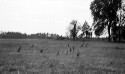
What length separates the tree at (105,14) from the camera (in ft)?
222

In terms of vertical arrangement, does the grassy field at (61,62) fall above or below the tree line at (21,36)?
below

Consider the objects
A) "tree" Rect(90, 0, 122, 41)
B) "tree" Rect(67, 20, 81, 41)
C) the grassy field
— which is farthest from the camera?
"tree" Rect(67, 20, 81, 41)

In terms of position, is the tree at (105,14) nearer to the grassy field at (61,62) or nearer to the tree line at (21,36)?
the tree line at (21,36)

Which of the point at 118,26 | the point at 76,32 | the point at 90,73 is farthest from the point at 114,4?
the point at 90,73

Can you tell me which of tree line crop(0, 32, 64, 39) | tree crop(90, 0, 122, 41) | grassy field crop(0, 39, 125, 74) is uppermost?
tree crop(90, 0, 122, 41)

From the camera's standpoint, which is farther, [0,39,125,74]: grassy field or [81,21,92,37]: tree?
[81,21,92,37]: tree

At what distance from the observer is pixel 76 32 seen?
97938mm

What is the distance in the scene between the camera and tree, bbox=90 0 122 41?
67750mm

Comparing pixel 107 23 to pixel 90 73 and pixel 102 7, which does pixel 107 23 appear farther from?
pixel 90 73

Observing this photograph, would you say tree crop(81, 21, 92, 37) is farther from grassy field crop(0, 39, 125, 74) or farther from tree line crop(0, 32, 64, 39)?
grassy field crop(0, 39, 125, 74)

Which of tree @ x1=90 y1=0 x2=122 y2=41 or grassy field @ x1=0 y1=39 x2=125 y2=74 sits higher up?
tree @ x1=90 y1=0 x2=122 y2=41

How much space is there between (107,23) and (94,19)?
481 cm

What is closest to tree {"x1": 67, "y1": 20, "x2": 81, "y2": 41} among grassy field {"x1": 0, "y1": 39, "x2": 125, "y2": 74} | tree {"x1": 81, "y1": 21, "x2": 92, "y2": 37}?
tree {"x1": 81, "y1": 21, "x2": 92, "y2": 37}

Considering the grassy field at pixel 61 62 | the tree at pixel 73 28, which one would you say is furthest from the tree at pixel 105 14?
the grassy field at pixel 61 62
